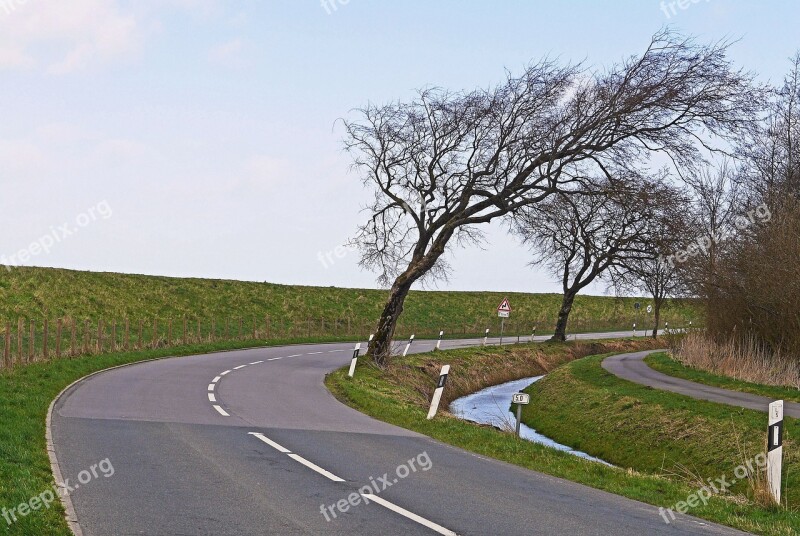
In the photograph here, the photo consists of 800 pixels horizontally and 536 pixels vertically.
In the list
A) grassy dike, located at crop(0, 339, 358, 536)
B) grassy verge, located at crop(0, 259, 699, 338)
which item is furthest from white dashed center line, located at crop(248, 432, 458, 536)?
grassy verge, located at crop(0, 259, 699, 338)

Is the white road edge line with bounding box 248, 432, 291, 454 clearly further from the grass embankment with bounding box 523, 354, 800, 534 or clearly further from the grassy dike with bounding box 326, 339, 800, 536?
the grass embankment with bounding box 523, 354, 800, 534

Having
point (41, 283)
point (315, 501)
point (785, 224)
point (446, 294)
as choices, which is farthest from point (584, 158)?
point (446, 294)

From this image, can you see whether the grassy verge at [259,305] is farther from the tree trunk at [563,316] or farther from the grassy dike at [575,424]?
the grassy dike at [575,424]

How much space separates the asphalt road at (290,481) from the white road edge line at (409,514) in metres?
0.02

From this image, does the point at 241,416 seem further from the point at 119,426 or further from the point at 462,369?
the point at 462,369

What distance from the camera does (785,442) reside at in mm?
16781

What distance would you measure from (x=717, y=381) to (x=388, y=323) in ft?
37.3

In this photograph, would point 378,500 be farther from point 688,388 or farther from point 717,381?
point 717,381

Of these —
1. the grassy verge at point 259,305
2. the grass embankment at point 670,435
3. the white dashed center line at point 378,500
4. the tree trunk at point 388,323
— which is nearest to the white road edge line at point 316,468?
the white dashed center line at point 378,500

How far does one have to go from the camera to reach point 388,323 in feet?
104

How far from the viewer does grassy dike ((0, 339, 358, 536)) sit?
776 cm

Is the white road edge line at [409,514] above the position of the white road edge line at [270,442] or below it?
above

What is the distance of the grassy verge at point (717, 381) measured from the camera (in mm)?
23406

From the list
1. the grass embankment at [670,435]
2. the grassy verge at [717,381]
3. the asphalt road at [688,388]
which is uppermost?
the grassy verge at [717,381]
